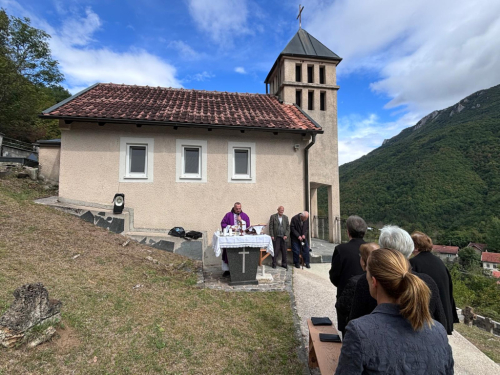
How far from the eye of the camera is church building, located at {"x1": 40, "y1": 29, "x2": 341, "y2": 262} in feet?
28.4

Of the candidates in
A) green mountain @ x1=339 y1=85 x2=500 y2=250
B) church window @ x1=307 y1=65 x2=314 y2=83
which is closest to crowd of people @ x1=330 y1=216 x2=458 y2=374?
church window @ x1=307 y1=65 x2=314 y2=83

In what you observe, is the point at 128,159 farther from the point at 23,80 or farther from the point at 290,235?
the point at 23,80

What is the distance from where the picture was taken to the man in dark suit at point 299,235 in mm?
8328

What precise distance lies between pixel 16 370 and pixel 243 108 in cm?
971

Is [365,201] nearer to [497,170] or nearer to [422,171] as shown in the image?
[422,171]

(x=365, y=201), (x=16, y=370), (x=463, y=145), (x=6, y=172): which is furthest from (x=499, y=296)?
(x=463, y=145)

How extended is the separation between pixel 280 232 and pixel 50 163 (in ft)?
31.5

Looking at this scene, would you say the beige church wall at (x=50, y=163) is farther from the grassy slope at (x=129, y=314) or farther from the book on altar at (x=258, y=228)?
the book on altar at (x=258, y=228)

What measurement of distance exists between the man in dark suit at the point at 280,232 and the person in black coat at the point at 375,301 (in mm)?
5796

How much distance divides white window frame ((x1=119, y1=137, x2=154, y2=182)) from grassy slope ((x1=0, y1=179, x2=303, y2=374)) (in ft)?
Answer: 7.19

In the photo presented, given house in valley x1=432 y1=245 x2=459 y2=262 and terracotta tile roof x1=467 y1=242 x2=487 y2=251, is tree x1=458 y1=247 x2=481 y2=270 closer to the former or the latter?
house in valley x1=432 y1=245 x2=459 y2=262

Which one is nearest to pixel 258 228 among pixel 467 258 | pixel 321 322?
pixel 321 322

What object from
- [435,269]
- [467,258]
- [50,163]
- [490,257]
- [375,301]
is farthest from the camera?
[490,257]

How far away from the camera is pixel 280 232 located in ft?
27.3
